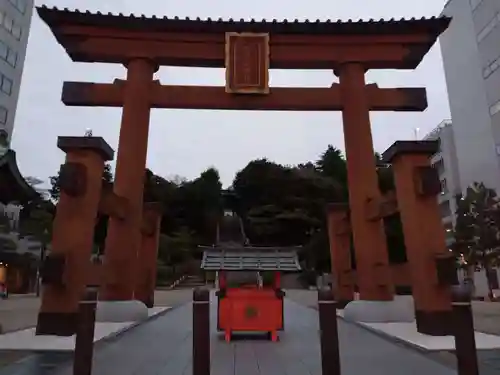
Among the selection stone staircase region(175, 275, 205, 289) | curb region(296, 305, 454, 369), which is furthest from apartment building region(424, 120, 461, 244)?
curb region(296, 305, 454, 369)

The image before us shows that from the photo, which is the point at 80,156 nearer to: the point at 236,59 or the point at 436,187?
→ the point at 236,59

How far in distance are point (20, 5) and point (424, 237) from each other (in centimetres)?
3517

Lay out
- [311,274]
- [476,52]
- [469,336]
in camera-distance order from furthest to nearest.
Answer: [311,274] → [476,52] → [469,336]

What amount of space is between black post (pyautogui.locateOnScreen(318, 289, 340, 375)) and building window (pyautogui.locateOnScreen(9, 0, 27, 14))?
116ft

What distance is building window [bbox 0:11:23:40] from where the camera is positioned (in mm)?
30234

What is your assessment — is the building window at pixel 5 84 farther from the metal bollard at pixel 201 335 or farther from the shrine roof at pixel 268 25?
the metal bollard at pixel 201 335

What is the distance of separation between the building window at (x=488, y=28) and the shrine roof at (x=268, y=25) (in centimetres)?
1799

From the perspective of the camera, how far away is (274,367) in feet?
19.3

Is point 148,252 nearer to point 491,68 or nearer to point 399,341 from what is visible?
point 399,341

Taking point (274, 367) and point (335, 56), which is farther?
point (335, 56)

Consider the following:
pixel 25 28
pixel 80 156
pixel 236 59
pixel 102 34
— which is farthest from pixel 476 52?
pixel 25 28

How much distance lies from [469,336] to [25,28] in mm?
37758

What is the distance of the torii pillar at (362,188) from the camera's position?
35.7ft

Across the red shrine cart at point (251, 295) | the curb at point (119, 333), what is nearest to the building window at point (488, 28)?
the red shrine cart at point (251, 295)
